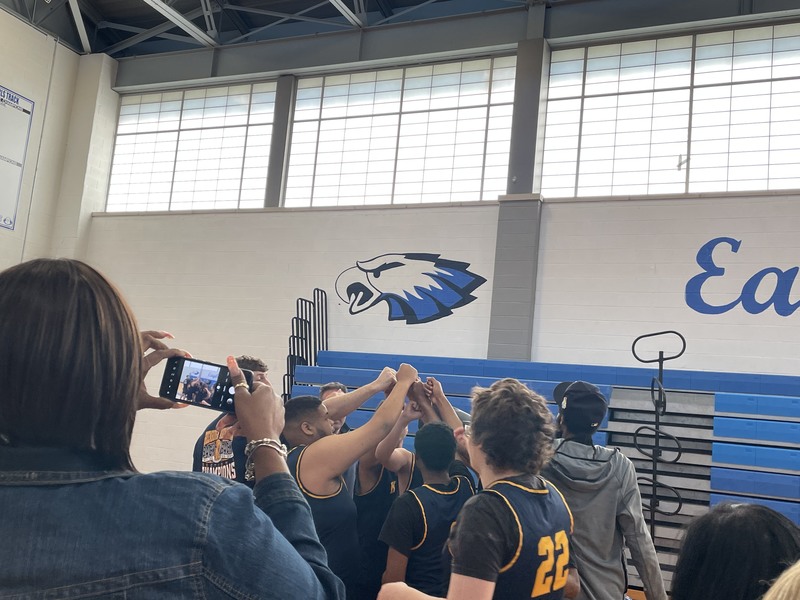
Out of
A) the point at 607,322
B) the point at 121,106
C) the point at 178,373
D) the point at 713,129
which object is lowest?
the point at 178,373

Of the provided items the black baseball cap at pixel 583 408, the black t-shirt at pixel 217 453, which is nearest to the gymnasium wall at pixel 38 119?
the black t-shirt at pixel 217 453

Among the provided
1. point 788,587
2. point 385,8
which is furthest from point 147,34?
point 788,587

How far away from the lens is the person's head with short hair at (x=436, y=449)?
2.98m

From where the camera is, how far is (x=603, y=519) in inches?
121

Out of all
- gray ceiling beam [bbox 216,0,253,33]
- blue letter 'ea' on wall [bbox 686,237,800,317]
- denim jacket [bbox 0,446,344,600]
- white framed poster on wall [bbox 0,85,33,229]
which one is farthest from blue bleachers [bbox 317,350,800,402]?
denim jacket [bbox 0,446,344,600]

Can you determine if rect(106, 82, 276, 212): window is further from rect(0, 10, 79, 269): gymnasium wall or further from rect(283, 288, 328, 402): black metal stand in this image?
rect(283, 288, 328, 402): black metal stand

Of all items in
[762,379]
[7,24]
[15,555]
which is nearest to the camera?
[15,555]

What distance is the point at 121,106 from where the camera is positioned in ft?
42.3

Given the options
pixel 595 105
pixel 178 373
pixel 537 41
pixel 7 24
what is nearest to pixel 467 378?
pixel 595 105

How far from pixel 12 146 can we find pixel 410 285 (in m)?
6.76

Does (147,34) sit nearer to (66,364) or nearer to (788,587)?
(66,364)

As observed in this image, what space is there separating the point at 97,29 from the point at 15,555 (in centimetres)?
1383

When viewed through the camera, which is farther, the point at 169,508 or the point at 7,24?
the point at 7,24

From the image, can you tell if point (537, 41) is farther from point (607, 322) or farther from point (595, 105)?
point (607, 322)
